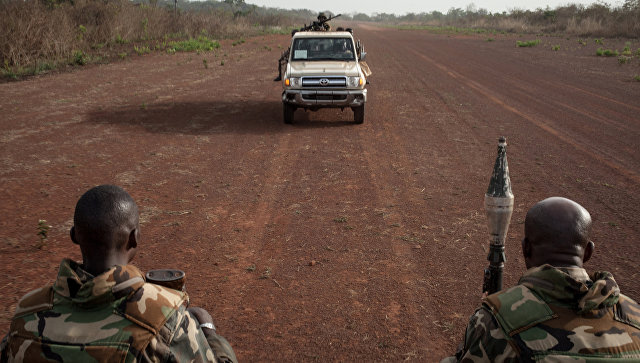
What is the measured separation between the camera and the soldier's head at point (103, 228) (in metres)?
2.28

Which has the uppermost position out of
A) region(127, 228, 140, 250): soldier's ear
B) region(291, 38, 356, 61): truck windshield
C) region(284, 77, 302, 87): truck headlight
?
region(291, 38, 356, 61): truck windshield

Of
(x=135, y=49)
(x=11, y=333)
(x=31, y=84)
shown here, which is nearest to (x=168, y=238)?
(x=11, y=333)

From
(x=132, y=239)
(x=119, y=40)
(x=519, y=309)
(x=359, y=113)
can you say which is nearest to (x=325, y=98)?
(x=359, y=113)

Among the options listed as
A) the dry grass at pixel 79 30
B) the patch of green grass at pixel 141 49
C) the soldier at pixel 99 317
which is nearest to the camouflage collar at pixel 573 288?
the soldier at pixel 99 317

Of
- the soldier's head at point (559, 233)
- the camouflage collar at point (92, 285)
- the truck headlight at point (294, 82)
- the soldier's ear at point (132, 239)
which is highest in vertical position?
the soldier's head at point (559, 233)

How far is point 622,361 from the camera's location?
196 cm

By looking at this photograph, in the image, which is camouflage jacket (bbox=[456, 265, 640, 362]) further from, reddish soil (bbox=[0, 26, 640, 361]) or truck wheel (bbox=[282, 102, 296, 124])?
truck wheel (bbox=[282, 102, 296, 124])

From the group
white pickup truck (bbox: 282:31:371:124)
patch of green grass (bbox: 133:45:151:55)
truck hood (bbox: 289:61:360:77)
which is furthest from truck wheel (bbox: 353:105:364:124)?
patch of green grass (bbox: 133:45:151:55)

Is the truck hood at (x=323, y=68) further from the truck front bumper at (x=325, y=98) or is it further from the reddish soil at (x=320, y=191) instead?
the reddish soil at (x=320, y=191)

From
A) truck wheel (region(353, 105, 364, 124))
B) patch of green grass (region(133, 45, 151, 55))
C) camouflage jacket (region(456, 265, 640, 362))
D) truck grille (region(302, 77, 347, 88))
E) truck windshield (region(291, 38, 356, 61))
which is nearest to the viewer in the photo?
camouflage jacket (region(456, 265, 640, 362))

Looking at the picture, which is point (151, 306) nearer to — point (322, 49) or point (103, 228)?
point (103, 228)

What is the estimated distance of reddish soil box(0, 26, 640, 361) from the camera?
15.0 feet

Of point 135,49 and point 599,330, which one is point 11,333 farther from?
point 135,49

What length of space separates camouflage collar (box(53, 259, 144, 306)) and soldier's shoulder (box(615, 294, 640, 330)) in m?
1.85
